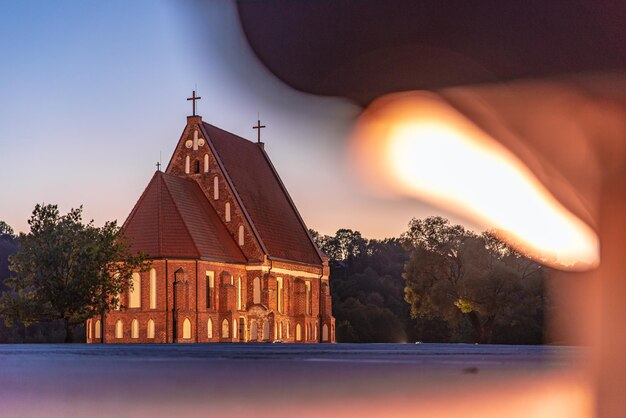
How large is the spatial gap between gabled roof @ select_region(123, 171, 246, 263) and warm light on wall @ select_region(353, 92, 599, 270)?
44367mm

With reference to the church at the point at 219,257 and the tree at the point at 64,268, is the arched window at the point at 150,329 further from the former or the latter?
the tree at the point at 64,268

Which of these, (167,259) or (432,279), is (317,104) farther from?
(432,279)

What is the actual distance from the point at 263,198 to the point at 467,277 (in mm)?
14687

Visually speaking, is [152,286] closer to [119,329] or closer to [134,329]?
[134,329]

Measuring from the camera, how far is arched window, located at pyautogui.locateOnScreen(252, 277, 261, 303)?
183 ft

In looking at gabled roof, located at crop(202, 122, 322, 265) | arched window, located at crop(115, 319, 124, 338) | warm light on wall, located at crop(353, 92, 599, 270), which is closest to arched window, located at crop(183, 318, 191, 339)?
arched window, located at crop(115, 319, 124, 338)

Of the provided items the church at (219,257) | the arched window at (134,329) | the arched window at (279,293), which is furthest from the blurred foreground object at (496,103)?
the arched window at (279,293)

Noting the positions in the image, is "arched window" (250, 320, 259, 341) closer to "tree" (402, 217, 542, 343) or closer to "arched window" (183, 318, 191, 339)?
"arched window" (183, 318, 191, 339)

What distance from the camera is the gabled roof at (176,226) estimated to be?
50.9 m

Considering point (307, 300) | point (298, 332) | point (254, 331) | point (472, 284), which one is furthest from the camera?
point (307, 300)

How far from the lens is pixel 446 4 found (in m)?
5.14

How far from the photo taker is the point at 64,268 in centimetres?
4169

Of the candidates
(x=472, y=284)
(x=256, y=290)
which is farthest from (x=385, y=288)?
(x=472, y=284)

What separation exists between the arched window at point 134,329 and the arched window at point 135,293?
752mm
